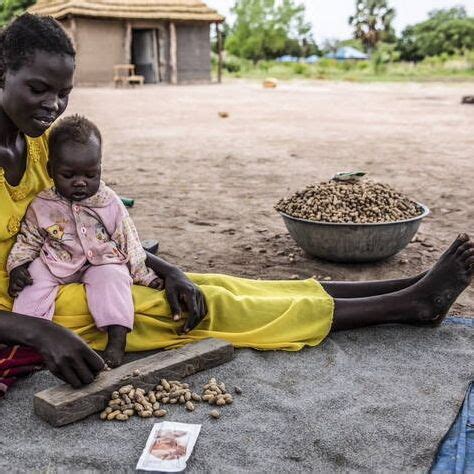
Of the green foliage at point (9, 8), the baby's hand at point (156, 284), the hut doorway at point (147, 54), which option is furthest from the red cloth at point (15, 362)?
the green foliage at point (9, 8)

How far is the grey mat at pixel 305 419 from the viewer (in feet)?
6.89

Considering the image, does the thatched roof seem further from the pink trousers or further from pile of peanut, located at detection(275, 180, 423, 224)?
the pink trousers

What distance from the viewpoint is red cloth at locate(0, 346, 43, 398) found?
2572 mm

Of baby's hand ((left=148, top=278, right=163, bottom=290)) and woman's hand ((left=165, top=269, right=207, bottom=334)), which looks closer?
woman's hand ((left=165, top=269, right=207, bottom=334))

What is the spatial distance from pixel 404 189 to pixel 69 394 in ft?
16.5

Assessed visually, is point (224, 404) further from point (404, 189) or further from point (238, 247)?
point (404, 189)

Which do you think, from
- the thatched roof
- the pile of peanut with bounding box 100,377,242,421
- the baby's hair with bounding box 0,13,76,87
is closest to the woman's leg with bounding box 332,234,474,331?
the pile of peanut with bounding box 100,377,242,421

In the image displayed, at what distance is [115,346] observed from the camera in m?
2.62

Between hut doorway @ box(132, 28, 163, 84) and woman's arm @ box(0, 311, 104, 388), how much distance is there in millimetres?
23275

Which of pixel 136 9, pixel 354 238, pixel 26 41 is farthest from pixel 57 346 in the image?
pixel 136 9

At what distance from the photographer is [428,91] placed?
69.4 feet

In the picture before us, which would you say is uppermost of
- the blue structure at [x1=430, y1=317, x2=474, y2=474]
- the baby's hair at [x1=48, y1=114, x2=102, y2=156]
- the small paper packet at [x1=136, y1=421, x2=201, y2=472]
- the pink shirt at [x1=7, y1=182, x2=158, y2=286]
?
the baby's hair at [x1=48, y1=114, x2=102, y2=156]

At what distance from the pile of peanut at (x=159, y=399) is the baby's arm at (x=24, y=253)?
0.61 metres

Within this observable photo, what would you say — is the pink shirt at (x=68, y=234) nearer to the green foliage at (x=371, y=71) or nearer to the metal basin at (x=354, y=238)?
the metal basin at (x=354, y=238)
